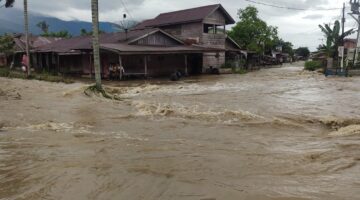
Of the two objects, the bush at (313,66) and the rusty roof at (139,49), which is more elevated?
the rusty roof at (139,49)

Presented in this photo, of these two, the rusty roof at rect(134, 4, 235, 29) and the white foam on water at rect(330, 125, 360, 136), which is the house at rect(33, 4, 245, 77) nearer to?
the rusty roof at rect(134, 4, 235, 29)

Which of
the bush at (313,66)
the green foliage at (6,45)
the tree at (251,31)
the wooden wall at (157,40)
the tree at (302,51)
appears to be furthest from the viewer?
the tree at (302,51)

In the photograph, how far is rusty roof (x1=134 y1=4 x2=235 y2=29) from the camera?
34.7 metres

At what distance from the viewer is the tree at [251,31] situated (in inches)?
1861

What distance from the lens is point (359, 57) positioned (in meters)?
33.9

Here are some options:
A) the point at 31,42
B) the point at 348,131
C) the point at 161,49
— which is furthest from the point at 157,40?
the point at 348,131

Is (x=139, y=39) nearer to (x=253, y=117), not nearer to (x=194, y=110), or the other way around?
(x=194, y=110)

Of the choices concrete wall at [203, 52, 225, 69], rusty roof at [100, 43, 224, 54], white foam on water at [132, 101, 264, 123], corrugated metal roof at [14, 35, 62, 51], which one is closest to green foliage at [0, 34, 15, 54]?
corrugated metal roof at [14, 35, 62, 51]

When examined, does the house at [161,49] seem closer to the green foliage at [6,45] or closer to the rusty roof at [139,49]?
the rusty roof at [139,49]

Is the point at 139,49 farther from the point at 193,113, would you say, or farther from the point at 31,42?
the point at 31,42

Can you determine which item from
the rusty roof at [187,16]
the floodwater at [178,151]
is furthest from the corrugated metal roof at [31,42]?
the floodwater at [178,151]

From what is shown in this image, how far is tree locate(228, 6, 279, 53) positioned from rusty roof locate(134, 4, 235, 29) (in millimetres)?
10969

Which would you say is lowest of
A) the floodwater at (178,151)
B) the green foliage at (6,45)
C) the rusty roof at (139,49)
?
the floodwater at (178,151)

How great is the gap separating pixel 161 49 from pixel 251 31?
888 inches
